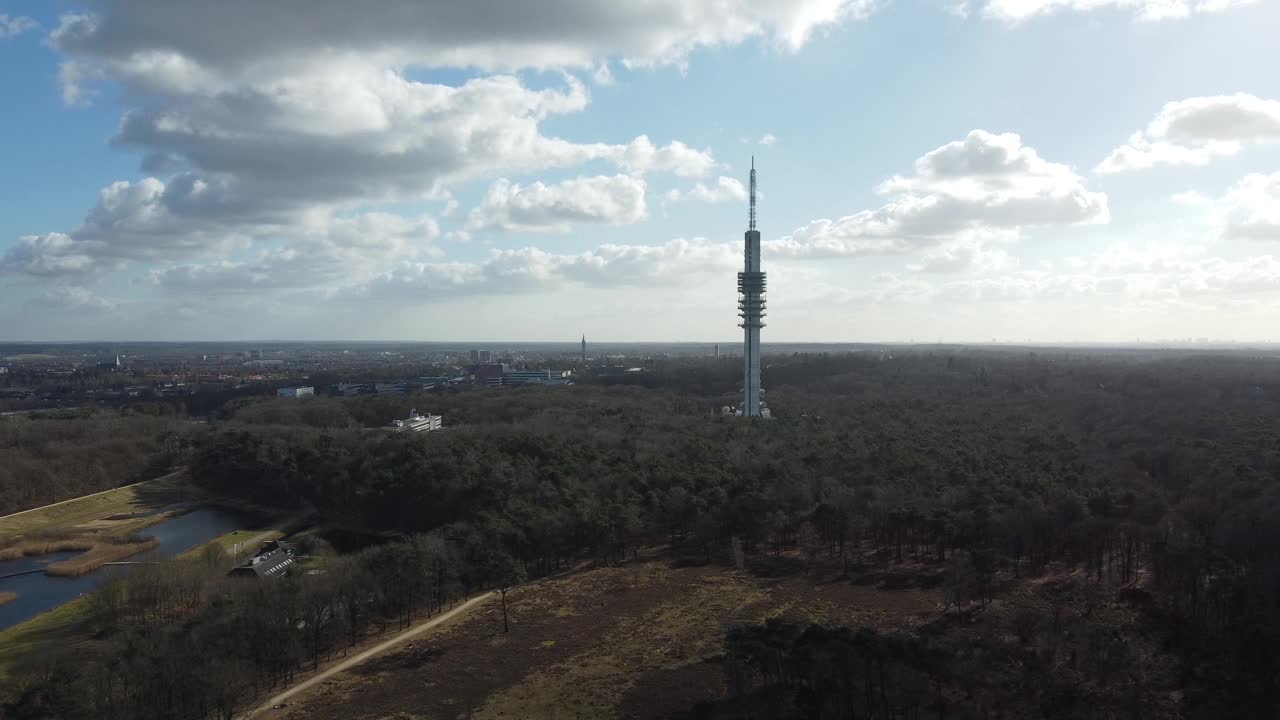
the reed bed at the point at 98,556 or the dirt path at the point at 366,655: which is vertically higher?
the dirt path at the point at 366,655

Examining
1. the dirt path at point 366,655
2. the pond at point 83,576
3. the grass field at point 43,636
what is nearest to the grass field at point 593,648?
the dirt path at point 366,655

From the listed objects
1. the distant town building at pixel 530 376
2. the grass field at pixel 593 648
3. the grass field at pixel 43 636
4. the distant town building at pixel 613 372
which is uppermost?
the distant town building at pixel 613 372

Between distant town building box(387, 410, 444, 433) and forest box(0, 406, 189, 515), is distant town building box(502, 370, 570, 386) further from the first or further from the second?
forest box(0, 406, 189, 515)

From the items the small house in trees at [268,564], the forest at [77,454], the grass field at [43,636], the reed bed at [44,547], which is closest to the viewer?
the grass field at [43,636]

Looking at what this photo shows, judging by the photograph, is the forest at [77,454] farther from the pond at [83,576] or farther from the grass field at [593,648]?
the grass field at [593,648]

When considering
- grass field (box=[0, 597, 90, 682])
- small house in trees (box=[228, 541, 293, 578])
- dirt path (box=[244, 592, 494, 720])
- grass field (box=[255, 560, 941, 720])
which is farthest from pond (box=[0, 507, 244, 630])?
grass field (box=[255, 560, 941, 720])

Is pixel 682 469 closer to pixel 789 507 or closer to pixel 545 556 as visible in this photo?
pixel 789 507

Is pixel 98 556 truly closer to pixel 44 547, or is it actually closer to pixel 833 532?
pixel 44 547

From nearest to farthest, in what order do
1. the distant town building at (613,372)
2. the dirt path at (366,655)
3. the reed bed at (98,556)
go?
the dirt path at (366,655)
the reed bed at (98,556)
the distant town building at (613,372)
